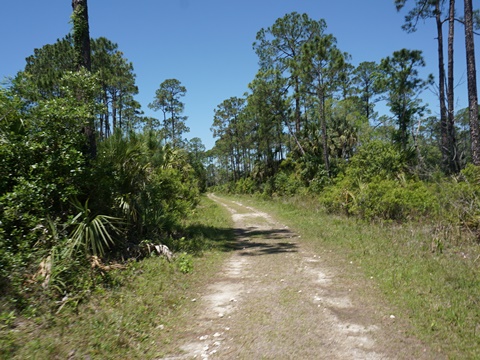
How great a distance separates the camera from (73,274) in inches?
216

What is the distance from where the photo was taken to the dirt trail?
366 centimetres

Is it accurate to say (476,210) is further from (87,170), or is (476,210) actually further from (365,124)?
(365,124)

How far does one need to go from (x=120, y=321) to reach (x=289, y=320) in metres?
2.37

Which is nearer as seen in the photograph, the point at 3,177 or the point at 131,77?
the point at 3,177

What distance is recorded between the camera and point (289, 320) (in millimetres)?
4469

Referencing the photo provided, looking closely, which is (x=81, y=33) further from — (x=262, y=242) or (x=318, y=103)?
(x=318, y=103)

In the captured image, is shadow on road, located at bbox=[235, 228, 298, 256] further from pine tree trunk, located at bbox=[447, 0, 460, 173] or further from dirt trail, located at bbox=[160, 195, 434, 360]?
pine tree trunk, located at bbox=[447, 0, 460, 173]

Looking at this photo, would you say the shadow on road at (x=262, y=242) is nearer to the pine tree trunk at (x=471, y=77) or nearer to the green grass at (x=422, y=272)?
the green grass at (x=422, y=272)

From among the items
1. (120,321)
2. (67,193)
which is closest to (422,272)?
(120,321)

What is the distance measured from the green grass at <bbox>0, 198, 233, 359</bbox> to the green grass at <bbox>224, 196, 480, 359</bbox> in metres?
3.30

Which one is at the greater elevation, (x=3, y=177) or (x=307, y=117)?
(x=307, y=117)

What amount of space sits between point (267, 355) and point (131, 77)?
31180 millimetres

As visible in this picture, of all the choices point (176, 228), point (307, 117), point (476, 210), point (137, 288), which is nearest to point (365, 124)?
point (307, 117)

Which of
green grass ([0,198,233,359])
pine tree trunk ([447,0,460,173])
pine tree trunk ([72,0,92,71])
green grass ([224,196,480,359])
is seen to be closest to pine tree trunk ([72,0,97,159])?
pine tree trunk ([72,0,92,71])
